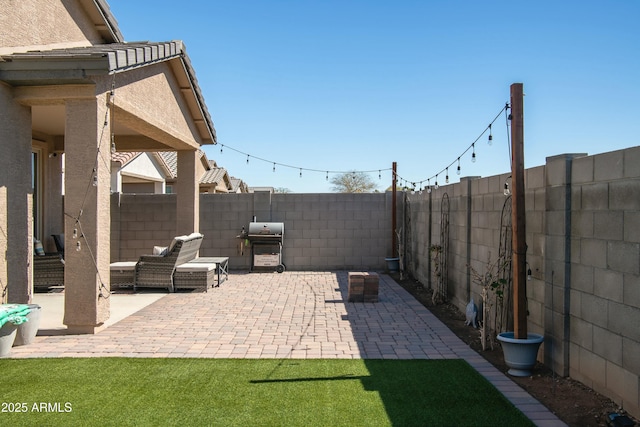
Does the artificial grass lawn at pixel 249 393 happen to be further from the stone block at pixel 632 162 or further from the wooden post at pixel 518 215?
the stone block at pixel 632 162

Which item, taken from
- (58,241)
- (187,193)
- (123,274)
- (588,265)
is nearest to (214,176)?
(187,193)

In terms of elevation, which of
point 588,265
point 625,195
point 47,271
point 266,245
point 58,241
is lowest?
point 47,271

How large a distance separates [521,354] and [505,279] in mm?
1228

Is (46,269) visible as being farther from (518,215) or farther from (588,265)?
(588,265)

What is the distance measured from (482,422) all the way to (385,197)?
1014 centimetres

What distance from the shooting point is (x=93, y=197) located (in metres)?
6.60

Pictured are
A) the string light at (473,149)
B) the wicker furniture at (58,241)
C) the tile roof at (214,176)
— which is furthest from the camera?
the tile roof at (214,176)

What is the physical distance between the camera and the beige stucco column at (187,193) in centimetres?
1182

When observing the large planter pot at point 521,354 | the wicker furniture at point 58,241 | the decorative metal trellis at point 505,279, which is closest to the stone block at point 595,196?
the large planter pot at point 521,354

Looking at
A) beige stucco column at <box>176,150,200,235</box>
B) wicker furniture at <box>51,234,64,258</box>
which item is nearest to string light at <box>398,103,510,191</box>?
beige stucco column at <box>176,150,200,235</box>

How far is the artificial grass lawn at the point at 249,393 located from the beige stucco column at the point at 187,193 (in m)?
6.52

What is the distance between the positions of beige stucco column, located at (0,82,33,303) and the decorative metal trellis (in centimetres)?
597

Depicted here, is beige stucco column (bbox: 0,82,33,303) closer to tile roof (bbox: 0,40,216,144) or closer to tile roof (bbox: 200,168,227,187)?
tile roof (bbox: 0,40,216,144)

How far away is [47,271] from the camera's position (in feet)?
33.2
